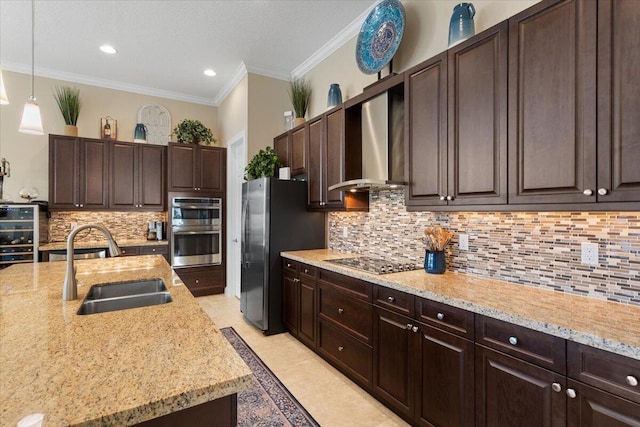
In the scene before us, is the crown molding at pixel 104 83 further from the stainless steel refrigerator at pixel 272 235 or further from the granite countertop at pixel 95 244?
the stainless steel refrigerator at pixel 272 235

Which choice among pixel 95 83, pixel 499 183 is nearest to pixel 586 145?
Answer: pixel 499 183

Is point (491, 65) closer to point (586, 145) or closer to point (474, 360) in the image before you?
point (586, 145)

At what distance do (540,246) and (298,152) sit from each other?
2.73 meters

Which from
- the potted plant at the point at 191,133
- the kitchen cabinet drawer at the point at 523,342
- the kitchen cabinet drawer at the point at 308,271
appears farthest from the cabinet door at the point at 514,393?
the potted plant at the point at 191,133

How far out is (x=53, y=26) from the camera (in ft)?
11.5

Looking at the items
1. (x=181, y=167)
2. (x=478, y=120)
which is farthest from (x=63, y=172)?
(x=478, y=120)

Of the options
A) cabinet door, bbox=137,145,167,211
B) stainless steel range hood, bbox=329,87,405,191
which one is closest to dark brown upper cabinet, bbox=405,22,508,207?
stainless steel range hood, bbox=329,87,405,191

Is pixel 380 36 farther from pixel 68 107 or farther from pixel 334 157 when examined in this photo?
pixel 68 107

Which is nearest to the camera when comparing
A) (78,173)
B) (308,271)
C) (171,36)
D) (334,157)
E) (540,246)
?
(540,246)

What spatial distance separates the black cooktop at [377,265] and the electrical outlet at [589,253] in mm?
1066

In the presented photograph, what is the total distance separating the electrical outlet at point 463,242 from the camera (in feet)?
7.48

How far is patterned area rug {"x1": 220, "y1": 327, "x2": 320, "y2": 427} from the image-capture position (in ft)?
6.89

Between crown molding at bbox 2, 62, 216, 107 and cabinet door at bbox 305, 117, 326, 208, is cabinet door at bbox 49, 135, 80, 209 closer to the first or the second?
crown molding at bbox 2, 62, 216, 107

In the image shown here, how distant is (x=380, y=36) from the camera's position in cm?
290
